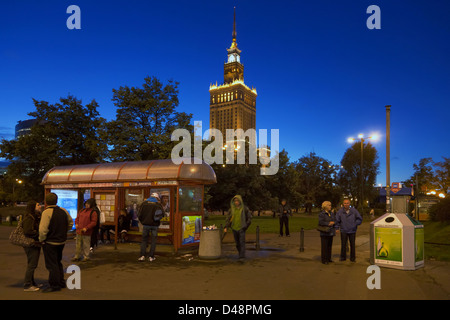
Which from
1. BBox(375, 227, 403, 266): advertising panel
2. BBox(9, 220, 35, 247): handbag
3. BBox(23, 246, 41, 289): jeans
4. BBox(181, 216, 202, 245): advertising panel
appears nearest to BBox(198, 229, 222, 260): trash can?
BBox(181, 216, 202, 245): advertising panel

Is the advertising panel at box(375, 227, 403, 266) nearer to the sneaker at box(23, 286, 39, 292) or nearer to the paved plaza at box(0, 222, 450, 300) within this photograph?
the paved plaza at box(0, 222, 450, 300)

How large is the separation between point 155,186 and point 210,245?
3.75 meters

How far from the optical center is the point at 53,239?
272 inches

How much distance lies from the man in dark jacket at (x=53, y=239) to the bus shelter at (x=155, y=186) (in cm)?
523

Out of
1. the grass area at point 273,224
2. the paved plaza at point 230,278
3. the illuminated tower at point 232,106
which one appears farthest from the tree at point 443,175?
the illuminated tower at point 232,106

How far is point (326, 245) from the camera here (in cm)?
1010

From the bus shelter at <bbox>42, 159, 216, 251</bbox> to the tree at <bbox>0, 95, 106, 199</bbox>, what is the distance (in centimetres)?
1127

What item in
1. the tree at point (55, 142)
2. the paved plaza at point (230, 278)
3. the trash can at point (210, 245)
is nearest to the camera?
the paved plaza at point (230, 278)

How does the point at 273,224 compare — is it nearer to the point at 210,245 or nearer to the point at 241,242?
the point at 241,242

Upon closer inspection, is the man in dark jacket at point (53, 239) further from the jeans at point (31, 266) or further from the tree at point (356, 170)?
the tree at point (356, 170)

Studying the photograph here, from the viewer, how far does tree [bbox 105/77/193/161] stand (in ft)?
83.4

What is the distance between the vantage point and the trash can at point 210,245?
10695 mm

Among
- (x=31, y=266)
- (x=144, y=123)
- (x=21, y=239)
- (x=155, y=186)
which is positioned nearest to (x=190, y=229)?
(x=155, y=186)
